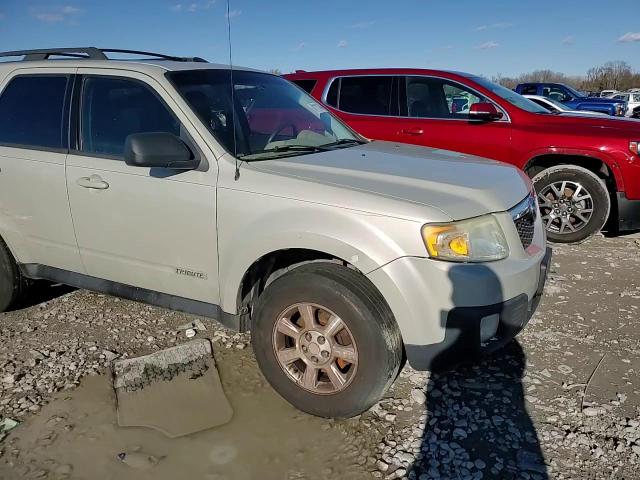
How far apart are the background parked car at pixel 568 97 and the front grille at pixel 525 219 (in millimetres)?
15758

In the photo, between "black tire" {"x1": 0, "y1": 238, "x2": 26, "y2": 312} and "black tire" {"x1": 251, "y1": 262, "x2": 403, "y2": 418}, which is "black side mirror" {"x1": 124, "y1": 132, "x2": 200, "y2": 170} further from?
"black tire" {"x1": 0, "y1": 238, "x2": 26, "y2": 312}

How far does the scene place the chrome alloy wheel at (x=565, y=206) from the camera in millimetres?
5547

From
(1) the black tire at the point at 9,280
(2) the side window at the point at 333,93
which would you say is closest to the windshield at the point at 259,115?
(1) the black tire at the point at 9,280

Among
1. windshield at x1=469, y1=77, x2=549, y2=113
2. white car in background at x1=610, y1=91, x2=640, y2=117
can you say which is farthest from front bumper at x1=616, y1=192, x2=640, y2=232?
white car in background at x1=610, y1=91, x2=640, y2=117

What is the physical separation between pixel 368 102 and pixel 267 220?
4147 millimetres

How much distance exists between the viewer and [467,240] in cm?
246

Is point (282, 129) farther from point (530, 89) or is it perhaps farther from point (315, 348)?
point (530, 89)

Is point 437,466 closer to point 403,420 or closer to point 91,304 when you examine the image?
point 403,420

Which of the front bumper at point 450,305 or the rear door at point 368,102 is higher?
the rear door at point 368,102

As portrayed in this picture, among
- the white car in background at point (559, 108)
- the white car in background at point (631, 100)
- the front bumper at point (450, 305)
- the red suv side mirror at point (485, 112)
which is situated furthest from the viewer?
the white car in background at point (631, 100)

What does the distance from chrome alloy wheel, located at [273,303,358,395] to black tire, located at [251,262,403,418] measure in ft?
0.09

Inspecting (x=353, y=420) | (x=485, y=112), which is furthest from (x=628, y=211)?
(x=353, y=420)

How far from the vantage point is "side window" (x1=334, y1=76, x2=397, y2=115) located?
20.9 ft

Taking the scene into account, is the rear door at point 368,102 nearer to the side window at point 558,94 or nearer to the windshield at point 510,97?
the windshield at point 510,97
